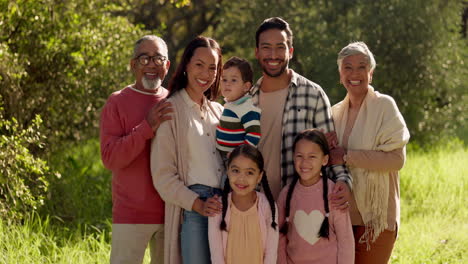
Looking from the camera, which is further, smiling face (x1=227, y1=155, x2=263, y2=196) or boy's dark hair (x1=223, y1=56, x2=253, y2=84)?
boy's dark hair (x1=223, y1=56, x2=253, y2=84)

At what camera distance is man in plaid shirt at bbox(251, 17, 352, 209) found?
407 cm

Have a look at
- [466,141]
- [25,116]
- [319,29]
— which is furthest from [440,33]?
[25,116]

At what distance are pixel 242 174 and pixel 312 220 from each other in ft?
1.81

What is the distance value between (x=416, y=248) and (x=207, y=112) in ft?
12.3

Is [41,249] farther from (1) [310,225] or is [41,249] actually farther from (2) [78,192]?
(1) [310,225]

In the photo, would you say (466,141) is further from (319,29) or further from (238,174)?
(238,174)

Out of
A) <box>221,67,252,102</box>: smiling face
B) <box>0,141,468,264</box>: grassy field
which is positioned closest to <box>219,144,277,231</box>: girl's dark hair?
<box>221,67,252,102</box>: smiling face

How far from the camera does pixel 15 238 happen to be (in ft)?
20.4

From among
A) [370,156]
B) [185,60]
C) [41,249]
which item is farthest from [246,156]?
[41,249]

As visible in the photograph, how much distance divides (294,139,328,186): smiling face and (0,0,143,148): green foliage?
3.90 m

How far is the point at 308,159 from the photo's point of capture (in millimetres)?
3898

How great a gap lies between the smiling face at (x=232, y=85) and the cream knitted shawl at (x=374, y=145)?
2.53 ft

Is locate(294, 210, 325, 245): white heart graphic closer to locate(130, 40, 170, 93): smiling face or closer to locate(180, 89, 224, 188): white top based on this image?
locate(180, 89, 224, 188): white top

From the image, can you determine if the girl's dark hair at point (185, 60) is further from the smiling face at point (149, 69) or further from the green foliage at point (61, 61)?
the green foliage at point (61, 61)
